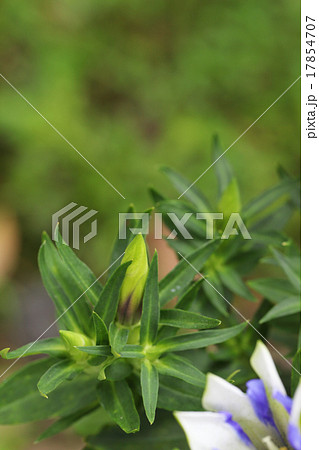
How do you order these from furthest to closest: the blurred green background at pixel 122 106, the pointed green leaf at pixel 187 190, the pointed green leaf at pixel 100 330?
1. the blurred green background at pixel 122 106
2. the pointed green leaf at pixel 187 190
3. the pointed green leaf at pixel 100 330

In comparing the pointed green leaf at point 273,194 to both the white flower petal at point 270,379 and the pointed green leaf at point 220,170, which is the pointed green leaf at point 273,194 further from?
the white flower petal at point 270,379

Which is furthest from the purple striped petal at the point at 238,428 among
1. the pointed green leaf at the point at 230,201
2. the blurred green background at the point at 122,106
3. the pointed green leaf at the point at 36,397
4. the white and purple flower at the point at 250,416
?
the blurred green background at the point at 122,106

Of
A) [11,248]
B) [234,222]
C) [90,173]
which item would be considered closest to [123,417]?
[234,222]

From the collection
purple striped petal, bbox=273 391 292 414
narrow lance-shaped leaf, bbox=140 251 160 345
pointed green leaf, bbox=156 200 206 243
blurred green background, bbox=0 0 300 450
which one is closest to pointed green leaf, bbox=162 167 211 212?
pointed green leaf, bbox=156 200 206 243

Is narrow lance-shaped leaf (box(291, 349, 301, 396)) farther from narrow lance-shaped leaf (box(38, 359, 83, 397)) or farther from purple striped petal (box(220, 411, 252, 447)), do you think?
narrow lance-shaped leaf (box(38, 359, 83, 397))

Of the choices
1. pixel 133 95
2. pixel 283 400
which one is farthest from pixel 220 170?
pixel 133 95
